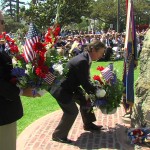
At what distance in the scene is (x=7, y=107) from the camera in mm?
3496

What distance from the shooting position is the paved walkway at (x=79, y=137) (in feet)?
19.0

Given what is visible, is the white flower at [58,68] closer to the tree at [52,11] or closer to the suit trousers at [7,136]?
the suit trousers at [7,136]

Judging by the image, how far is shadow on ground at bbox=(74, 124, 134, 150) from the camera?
5.79 metres

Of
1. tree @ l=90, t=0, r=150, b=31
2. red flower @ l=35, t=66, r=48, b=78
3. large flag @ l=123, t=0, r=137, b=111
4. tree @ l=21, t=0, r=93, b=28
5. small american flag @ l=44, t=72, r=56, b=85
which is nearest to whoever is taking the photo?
red flower @ l=35, t=66, r=48, b=78

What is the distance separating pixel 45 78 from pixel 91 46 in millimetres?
1856

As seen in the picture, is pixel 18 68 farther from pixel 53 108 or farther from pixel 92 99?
pixel 53 108

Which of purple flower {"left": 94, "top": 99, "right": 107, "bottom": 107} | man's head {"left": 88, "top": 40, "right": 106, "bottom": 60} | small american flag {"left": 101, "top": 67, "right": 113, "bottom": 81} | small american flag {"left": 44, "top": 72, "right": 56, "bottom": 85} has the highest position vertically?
man's head {"left": 88, "top": 40, "right": 106, "bottom": 60}

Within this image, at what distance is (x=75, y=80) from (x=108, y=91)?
0.66m

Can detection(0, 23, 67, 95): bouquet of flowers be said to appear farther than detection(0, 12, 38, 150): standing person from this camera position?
Yes

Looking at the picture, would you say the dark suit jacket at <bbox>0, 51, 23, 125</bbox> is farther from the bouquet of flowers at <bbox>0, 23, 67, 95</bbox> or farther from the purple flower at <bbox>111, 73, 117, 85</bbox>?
the purple flower at <bbox>111, 73, 117, 85</bbox>

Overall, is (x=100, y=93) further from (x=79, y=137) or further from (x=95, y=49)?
(x=79, y=137)

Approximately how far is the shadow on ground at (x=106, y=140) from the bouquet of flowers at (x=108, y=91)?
0.53 m

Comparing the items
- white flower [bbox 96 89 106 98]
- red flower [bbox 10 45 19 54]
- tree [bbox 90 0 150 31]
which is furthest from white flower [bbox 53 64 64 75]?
tree [bbox 90 0 150 31]

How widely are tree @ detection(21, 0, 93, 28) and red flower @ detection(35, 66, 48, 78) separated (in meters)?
28.0
